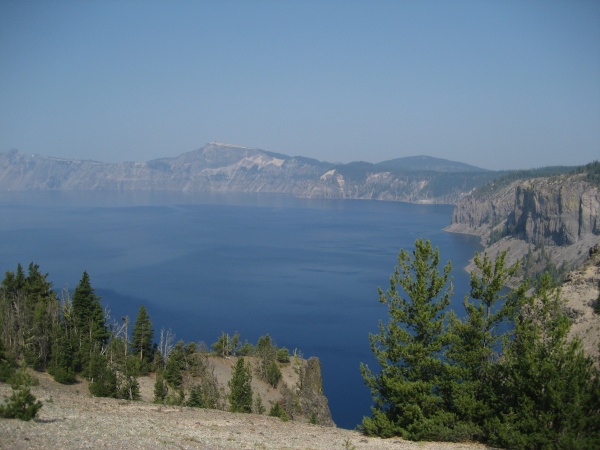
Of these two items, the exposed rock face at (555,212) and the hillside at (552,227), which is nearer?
the hillside at (552,227)

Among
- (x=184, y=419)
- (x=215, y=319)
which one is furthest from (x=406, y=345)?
(x=215, y=319)

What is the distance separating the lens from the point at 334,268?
10512 centimetres

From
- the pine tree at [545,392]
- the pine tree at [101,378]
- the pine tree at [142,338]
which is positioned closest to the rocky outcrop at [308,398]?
the pine tree at [142,338]

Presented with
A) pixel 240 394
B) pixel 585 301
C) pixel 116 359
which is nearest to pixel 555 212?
pixel 116 359

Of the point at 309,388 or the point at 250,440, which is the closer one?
the point at 250,440

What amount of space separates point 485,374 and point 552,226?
414ft

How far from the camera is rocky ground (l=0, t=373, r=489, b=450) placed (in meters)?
12.1

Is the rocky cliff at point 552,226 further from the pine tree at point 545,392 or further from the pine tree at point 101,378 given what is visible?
the pine tree at point 545,392

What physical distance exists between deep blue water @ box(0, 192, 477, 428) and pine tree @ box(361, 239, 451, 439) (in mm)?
27001

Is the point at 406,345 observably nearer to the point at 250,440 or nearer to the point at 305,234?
the point at 250,440

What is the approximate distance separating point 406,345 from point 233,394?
37.7 ft

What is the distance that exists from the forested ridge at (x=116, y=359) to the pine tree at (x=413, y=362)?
29.0 ft

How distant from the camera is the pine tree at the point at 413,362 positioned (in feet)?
48.9

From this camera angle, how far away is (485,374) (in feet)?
50.2
